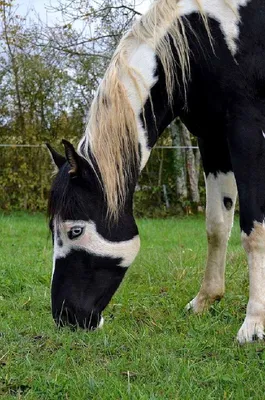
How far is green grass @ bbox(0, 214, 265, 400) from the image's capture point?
8.17 feet

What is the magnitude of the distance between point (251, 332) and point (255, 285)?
26cm

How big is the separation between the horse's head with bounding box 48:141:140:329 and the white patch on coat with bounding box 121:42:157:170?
1.24 feet

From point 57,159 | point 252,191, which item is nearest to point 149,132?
point 57,159

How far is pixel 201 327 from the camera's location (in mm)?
3436

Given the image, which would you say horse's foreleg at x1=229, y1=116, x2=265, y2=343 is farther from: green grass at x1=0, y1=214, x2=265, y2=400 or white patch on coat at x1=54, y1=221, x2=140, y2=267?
white patch on coat at x1=54, y1=221, x2=140, y2=267

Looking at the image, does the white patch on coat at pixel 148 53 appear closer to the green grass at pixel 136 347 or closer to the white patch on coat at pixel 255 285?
the white patch on coat at pixel 255 285

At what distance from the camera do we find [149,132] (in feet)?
11.1

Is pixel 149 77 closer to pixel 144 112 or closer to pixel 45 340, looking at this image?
pixel 144 112

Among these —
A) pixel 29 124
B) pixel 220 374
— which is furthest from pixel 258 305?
pixel 29 124

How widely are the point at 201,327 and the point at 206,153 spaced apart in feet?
3.75

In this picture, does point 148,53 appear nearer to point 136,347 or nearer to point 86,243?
point 86,243

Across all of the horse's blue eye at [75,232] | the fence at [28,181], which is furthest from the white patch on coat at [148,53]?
the fence at [28,181]

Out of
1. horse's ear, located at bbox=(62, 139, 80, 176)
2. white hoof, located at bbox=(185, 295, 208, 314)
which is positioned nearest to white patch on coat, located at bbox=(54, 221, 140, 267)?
horse's ear, located at bbox=(62, 139, 80, 176)

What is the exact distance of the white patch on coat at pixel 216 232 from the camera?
13.0 feet
